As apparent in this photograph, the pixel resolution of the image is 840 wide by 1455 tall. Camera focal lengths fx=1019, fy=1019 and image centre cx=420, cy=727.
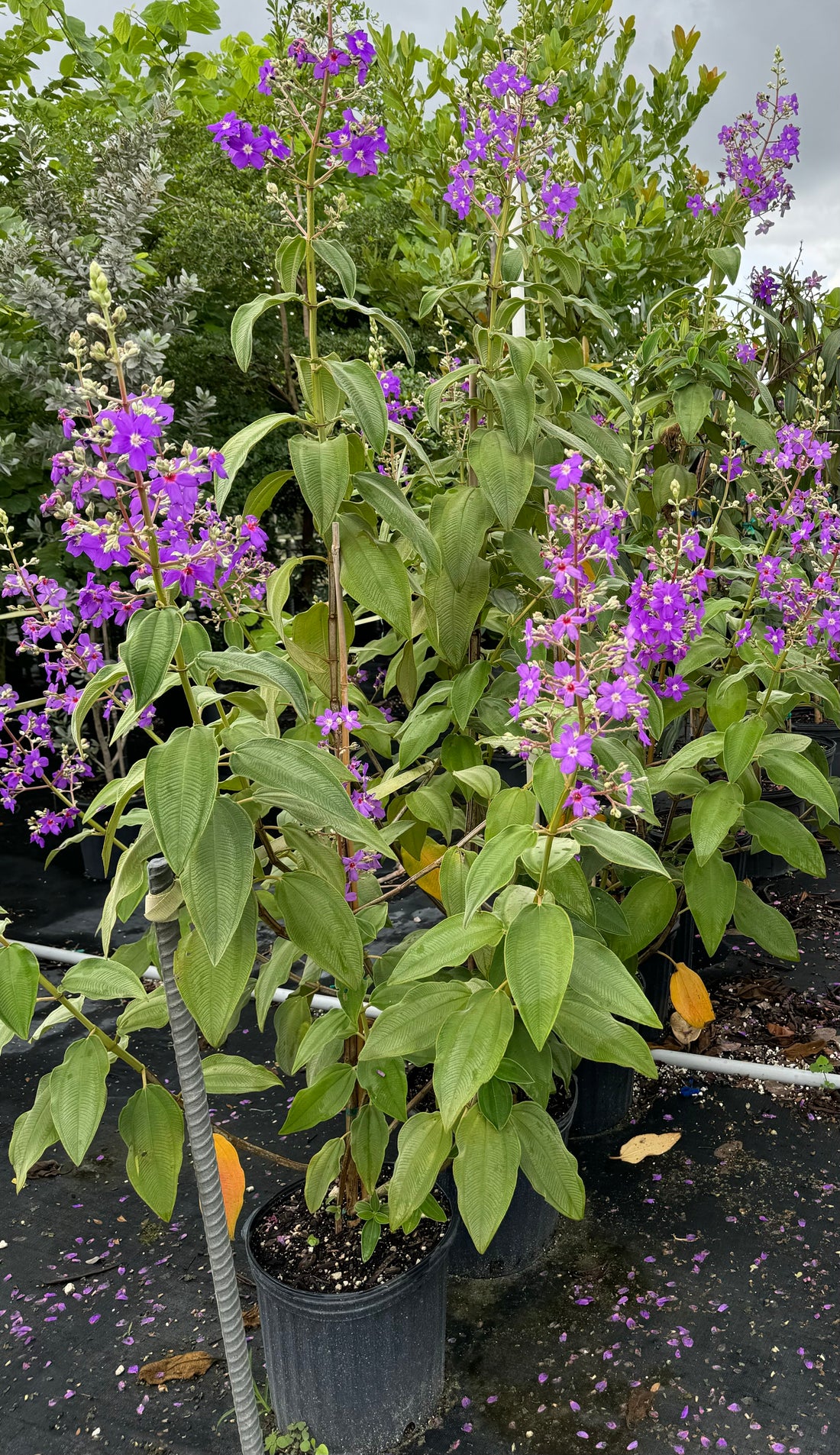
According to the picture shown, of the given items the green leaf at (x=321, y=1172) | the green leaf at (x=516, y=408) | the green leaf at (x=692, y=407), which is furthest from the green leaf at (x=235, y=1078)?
the green leaf at (x=692, y=407)

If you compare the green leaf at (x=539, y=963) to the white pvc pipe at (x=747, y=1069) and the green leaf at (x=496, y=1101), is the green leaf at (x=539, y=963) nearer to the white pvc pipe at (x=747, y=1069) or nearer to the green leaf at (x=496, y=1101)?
the green leaf at (x=496, y=1101)

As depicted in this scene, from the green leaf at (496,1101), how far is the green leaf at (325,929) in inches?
8.7

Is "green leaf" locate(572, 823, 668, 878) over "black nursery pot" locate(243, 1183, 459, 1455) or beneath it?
over

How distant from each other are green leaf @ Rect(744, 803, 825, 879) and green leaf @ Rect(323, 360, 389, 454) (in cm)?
96

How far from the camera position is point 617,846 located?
107 cm

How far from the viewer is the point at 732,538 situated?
188 centimetres

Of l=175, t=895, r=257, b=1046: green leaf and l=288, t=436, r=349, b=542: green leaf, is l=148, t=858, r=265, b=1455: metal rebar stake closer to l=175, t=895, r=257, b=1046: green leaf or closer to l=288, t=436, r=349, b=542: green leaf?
l=175, t=895, r=257, b=1046: green leaf

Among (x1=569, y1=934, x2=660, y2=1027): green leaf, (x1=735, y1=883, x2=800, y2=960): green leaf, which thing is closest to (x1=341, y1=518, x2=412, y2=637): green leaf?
(x1=569, y1=934, x2=660, y2=1027): green leaf

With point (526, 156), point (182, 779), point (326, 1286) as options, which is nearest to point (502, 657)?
point (526, 156)

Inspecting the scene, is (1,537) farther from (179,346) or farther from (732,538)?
(732,538)

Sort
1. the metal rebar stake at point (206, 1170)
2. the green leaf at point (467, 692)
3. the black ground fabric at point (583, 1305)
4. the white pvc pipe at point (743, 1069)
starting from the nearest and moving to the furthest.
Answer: the metal rebar stake at point (206, 1170) < the black ground fabric at point (583, 1305) < the green leaf at point (467, 692) < the white pvc pipe at point (743, 1069)

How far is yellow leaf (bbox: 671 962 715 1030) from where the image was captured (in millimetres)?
1967

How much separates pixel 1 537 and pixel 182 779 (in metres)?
3.57

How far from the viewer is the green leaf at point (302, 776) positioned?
0.96 metres
